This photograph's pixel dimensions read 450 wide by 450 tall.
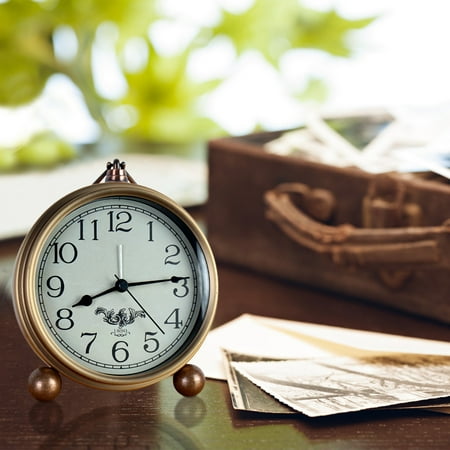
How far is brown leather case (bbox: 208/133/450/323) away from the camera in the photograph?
4.07ft

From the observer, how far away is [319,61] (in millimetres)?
2443

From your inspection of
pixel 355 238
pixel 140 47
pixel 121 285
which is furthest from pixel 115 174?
pixel 140 47

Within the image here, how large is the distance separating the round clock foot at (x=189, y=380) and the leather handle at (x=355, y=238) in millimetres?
419

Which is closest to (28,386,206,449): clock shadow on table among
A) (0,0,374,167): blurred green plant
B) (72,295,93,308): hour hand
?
(72,295,93,308): hour hand

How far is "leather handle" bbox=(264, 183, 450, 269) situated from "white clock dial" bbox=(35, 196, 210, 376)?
1.30ft

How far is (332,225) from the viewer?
4.52ft

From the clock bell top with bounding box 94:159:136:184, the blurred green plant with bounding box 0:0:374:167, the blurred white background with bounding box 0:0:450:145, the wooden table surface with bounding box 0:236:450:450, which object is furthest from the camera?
the blurred white background with bounding box 0:0:450:145

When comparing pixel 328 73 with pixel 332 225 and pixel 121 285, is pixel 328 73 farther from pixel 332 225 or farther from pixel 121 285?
pixel 121 285

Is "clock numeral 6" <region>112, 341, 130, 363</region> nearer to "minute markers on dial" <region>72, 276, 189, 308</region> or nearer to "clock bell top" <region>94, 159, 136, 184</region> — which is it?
"minute markers on dial" <region>72, 276, 189, 308</region>

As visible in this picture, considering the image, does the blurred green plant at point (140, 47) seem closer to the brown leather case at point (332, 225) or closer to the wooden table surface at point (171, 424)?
the brown leather case at point (332, 225)

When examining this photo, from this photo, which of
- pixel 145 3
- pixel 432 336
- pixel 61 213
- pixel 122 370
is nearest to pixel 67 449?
pixel 122 370

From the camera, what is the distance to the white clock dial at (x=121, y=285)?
919mm

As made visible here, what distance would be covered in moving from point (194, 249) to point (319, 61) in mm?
1592

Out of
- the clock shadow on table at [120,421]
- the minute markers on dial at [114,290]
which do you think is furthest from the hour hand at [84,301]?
the clock shadow on table at [120,421]
